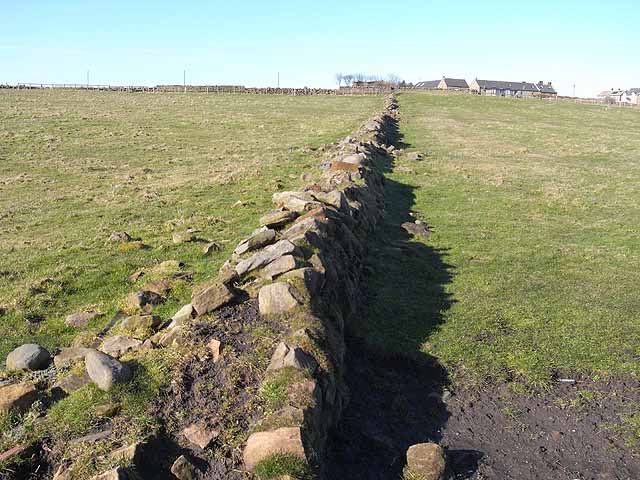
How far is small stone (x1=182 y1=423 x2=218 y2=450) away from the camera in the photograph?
20.5 ft

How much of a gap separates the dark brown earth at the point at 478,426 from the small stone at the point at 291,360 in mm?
1005

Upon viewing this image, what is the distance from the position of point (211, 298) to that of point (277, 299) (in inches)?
41.2

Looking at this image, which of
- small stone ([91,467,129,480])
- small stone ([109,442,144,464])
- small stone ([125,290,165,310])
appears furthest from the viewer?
small stone ([125,290,165,310])

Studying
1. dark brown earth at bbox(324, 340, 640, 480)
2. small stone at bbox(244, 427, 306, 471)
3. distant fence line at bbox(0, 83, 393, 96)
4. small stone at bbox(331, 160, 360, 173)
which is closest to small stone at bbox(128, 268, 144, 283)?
dark brown earth at bbox(324, 340, 640, 480)

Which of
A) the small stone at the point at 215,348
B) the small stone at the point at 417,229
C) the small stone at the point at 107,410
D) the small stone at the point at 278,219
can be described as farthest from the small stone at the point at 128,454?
the small stone at the point at 417,229

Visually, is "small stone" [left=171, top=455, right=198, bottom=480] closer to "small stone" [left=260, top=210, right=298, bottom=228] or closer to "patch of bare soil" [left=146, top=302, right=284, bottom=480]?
"patch of bare soil" [left=146, top=302, right=284, bottom=480]

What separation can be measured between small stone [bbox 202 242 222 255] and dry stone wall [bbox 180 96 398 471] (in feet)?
6.93

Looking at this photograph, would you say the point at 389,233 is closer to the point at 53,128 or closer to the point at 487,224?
the point at 487,224

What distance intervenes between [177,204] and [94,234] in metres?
4.10

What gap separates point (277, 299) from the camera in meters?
8.60

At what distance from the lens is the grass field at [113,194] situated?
12453 millimetres

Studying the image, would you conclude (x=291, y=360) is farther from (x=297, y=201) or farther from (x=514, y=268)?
(x=514, y=268)

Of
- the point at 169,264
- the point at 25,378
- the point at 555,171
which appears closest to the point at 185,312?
the point at 25,378

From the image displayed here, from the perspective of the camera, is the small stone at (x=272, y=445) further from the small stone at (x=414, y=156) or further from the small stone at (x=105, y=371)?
the small stone at (x=414, y=156)
